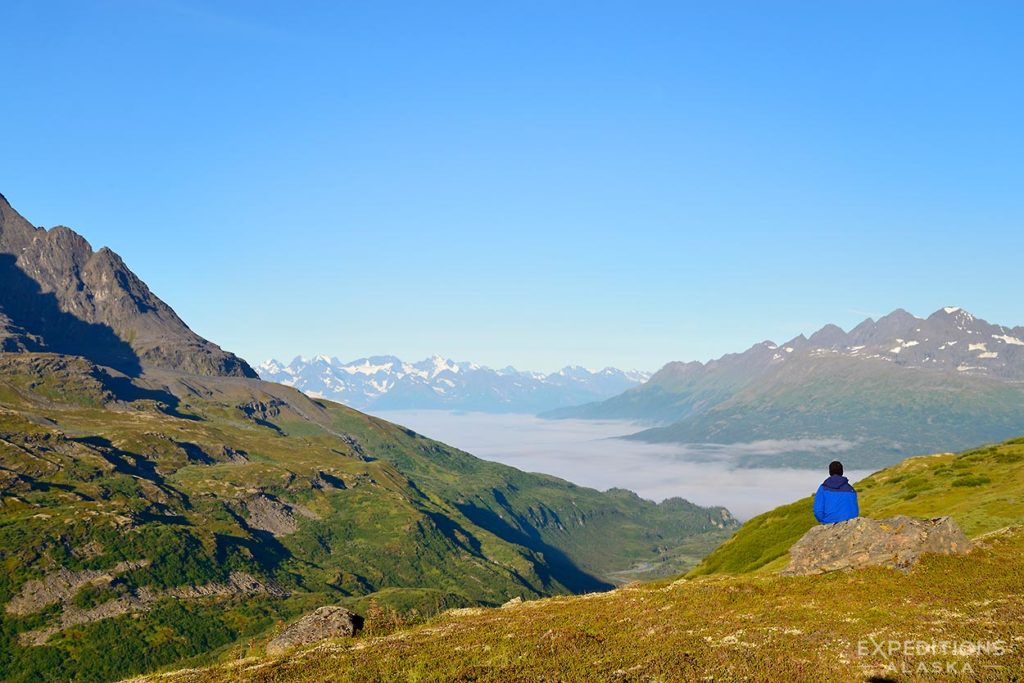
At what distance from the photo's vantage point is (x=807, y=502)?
4483 inches

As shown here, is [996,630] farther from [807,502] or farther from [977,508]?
[807,502]

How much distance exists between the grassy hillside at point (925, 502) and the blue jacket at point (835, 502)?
15340 mm

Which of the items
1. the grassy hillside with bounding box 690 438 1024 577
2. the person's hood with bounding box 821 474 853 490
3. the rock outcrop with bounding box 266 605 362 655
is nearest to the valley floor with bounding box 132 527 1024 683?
the rock outcrop with bounding box 266 605 362 655

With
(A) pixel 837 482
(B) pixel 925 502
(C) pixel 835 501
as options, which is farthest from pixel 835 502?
(B) pixel 925 502

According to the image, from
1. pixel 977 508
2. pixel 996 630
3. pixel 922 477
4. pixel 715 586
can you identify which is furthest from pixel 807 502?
pixel 996 630

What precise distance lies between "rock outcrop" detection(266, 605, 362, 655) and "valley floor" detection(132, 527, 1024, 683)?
3311mm

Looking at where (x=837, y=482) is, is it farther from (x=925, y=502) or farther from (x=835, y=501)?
(x=925, y=502)

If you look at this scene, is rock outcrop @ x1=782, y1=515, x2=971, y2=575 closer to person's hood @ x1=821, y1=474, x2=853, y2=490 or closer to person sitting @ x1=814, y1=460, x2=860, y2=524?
person sitting @ x1=814, y1=460, x2=860, y2=524

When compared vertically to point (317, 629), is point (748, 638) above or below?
above

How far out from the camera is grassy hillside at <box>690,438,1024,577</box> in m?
60.5

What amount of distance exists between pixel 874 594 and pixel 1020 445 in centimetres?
7125

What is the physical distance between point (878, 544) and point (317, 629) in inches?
1356

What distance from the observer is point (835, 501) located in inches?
1795

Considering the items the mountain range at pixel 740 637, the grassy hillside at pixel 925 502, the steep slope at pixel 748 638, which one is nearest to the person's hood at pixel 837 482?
the mountain range at pixel 740 637
